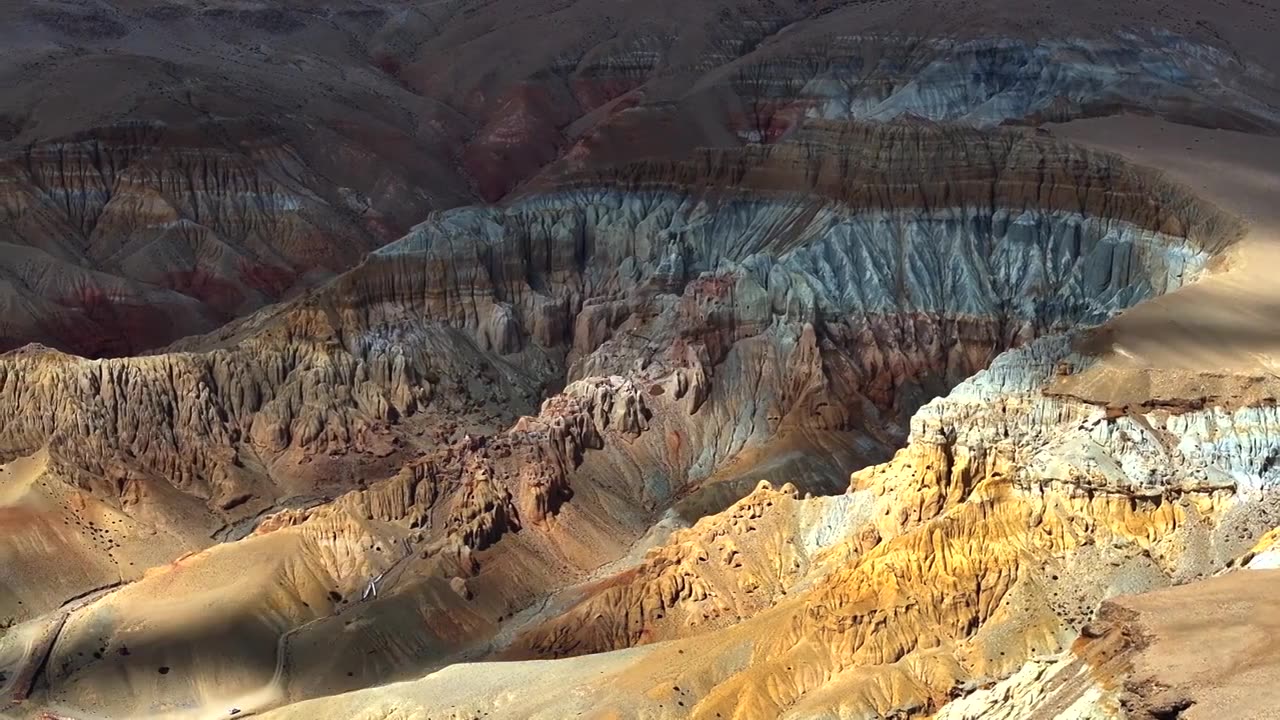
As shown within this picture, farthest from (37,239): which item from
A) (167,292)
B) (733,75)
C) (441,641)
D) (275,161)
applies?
(441,641)

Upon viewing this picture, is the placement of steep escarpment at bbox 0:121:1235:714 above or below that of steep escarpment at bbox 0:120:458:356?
below

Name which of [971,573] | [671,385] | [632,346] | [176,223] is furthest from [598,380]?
[176,223]

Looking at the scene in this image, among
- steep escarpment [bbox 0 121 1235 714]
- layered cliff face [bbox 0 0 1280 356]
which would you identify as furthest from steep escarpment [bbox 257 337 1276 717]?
layered cliff face [bbox 0 0 1280 356]

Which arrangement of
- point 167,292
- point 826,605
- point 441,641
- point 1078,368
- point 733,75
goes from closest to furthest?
point 826,605 < point 1078,368 < point 441,641 < point 167,292 < point 733,75

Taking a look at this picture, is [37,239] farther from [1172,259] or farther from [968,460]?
[968,460]

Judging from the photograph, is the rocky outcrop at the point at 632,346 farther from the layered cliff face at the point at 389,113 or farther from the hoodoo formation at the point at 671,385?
the layered cliff face at the point at 389,113

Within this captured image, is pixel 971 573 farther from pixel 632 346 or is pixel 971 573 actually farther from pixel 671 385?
pixel 632 346

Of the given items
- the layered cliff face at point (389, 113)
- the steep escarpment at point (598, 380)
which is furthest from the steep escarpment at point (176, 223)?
the steep escarpment at point (598, 380)

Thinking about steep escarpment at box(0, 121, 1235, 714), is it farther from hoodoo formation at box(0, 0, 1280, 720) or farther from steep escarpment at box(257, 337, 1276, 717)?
Answer: steep escarpment at box(257, 337, 1276, 717)
